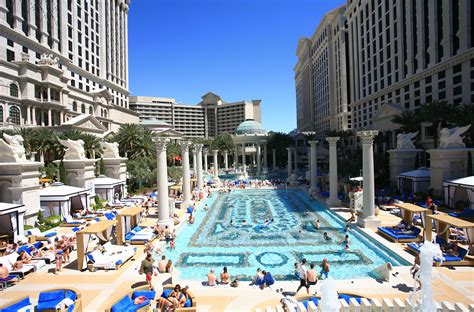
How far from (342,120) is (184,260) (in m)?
81.7

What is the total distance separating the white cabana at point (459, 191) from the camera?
2373 cm

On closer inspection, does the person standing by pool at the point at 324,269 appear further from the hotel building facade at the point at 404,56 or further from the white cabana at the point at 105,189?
the hotel building facade at the point at 404,56

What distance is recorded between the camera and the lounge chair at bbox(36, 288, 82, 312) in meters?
9.90

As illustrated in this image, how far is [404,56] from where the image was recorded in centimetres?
5672

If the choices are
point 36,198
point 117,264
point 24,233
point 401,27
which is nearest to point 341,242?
point 117,264

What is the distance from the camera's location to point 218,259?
1622cm

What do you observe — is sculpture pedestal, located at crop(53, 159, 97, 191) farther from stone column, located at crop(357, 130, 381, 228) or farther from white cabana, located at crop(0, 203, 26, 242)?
stone column, located at crop(357, 130, 381, 228)

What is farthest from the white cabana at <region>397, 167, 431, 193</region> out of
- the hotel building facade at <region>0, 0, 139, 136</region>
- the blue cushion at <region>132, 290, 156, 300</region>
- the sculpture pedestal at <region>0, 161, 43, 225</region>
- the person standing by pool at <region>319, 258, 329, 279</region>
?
the hotel building facade at <region>0, 0, 139, 136</region>

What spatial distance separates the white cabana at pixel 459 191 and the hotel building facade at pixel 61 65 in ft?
175

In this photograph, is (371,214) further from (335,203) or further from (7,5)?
(7,5)

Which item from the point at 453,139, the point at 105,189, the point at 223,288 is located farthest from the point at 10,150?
the point at 453,139

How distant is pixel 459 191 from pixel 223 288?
2464 cm

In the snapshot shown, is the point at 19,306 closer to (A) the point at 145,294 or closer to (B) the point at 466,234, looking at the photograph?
(A) the point at 145,294

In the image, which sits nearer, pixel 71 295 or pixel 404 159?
pixel 71 295
